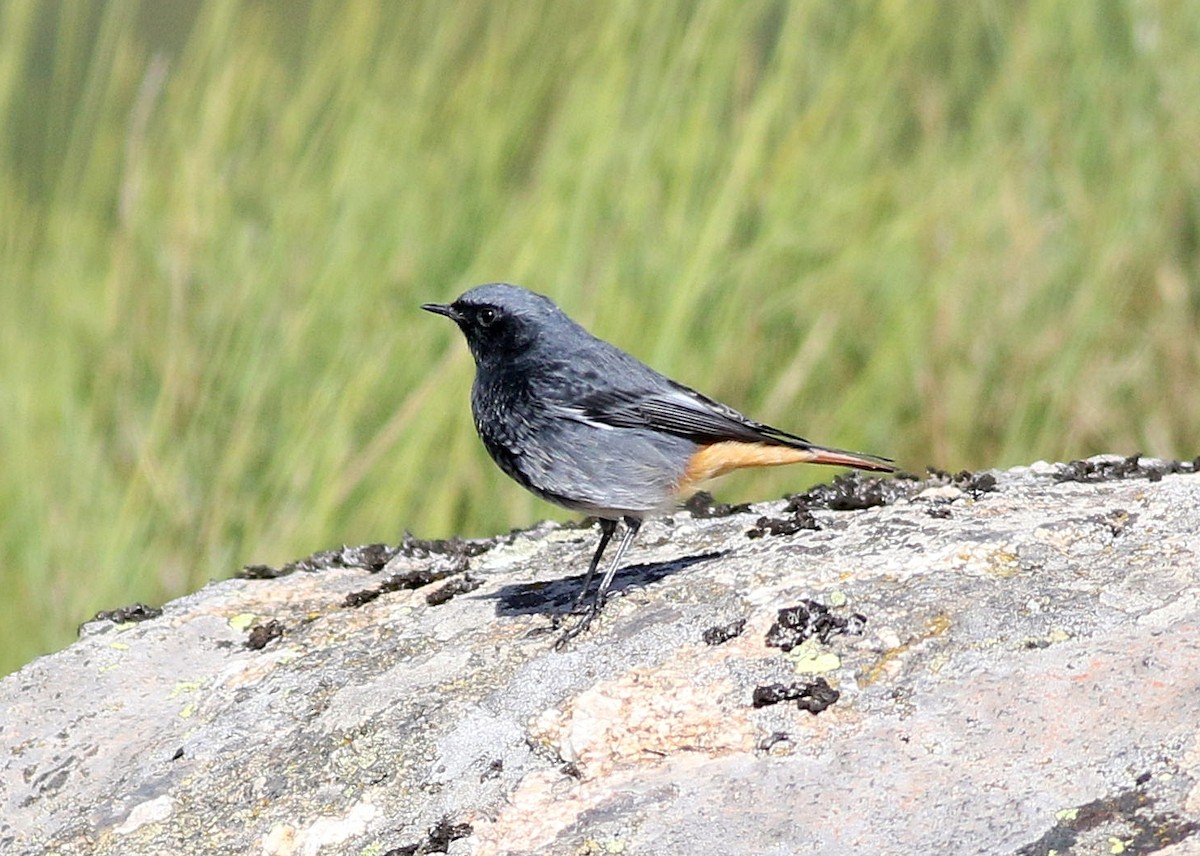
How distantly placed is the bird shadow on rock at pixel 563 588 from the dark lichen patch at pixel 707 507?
0.39 m

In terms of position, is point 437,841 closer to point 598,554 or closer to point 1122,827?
point 1122,827

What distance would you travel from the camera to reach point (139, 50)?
5734mm

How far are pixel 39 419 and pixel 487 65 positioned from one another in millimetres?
1965

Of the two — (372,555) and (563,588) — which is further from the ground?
(563,588)

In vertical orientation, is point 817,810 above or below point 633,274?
below

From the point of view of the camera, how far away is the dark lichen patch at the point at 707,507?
14.4ft

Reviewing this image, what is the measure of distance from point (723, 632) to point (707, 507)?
1.36 m

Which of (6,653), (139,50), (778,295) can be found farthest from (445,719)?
(139,50)

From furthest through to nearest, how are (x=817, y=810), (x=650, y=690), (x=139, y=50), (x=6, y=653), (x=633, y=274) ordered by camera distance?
(x=139, y=50), (x=633, y=274), (x=6, y=653), (x=650, y=690), (x=817, y=810)

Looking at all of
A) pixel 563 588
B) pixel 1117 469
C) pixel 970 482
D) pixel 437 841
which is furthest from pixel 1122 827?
pixel 563 588

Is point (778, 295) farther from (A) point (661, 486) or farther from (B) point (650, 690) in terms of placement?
(B) point (650, 690)

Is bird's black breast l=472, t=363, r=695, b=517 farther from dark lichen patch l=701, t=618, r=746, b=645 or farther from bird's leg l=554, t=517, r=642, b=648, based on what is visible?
dark lichen patch l=701, t=618, r=746, b=645

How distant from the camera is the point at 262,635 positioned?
3887mm

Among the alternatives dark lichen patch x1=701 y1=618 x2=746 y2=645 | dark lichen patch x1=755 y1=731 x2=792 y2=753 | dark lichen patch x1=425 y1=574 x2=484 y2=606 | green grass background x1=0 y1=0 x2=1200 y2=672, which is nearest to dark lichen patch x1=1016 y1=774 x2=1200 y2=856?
dark lichen patch x1=755 y1=731 x2=792 y2=753
